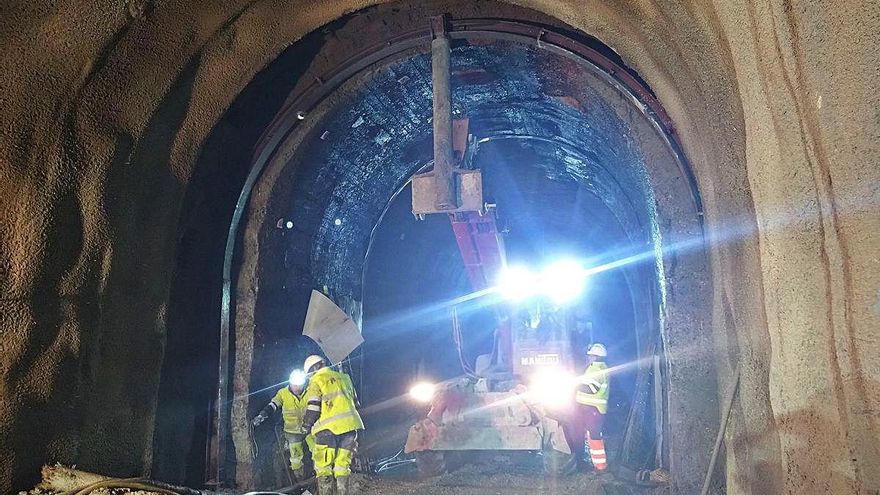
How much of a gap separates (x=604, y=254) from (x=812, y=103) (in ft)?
29.3

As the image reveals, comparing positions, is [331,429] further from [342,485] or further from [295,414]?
[342,485]

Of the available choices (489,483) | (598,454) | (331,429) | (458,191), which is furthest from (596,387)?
(458,191)

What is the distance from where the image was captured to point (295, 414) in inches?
216

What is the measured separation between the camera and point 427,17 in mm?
4762

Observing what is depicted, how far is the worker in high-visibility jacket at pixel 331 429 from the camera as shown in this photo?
5.51 metres

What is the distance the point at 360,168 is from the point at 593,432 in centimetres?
377

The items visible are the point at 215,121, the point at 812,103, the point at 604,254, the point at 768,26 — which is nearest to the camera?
the point at 812,103

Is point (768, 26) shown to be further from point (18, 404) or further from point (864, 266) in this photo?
point (18, 404)

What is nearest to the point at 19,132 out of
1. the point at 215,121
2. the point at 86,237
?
the point at 86,237

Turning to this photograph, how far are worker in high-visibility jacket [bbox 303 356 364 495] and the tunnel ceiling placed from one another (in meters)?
0.93

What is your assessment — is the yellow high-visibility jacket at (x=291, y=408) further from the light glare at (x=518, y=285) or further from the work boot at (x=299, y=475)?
the light glare at (x=518, y=285)

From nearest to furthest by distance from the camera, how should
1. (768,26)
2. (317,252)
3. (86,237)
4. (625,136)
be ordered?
(768,26), (86,237), (625,136), (317,252)

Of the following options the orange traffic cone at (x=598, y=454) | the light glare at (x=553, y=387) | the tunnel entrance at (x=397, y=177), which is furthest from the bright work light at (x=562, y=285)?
the orange traffic cone at (x=598, y=454)

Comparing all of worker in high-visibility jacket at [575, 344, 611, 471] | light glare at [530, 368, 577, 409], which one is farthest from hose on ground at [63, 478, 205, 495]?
light glare at [530, 368, 577, 409]
